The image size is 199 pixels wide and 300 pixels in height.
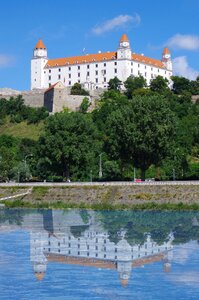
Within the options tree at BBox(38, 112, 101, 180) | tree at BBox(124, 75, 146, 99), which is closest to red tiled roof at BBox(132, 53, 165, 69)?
tree at BBox(124, 75, 146, 99)

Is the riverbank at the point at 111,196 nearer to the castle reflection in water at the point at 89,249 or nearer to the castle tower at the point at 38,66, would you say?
the castle reflection in water at the point at 89,249

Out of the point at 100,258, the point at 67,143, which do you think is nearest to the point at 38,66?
the point at 67,143

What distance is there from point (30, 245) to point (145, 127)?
3709 cm

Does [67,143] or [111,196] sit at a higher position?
[67,143]

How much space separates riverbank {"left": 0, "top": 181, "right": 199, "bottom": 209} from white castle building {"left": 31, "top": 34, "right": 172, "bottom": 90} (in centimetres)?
9069

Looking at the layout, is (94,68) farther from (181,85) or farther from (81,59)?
(181,85)

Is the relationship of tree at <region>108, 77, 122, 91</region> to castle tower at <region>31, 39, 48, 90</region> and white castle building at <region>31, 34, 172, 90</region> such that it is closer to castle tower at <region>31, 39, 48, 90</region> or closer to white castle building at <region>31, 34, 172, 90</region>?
white castle building at <region>31, 34, 172, 90</region>

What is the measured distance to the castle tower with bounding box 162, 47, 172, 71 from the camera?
175125 mm

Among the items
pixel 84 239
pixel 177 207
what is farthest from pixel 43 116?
pixel 84 239

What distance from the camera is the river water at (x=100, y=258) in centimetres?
2270

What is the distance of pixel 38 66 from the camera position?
6624 inches

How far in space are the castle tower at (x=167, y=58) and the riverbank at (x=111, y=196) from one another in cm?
11194

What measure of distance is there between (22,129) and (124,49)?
4204 centimetres

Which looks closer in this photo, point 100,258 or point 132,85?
point 100,258
